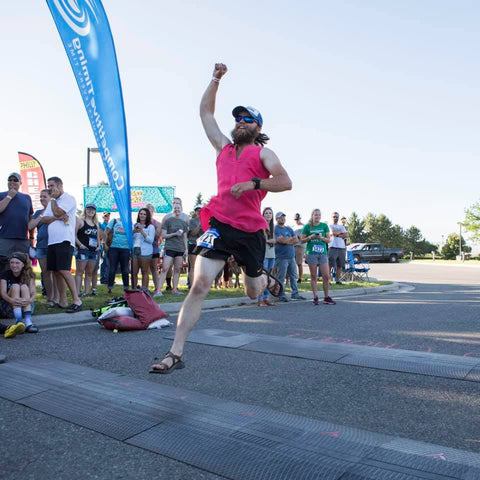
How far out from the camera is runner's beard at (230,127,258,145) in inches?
138

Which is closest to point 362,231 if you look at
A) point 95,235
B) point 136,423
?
point 95,235

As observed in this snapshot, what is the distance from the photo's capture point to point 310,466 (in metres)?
2.20

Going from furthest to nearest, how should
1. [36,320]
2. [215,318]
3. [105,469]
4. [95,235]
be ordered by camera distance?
[95,235], [215,318], [36,320], [105,469]

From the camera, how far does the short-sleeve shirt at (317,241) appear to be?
9172 millimetres

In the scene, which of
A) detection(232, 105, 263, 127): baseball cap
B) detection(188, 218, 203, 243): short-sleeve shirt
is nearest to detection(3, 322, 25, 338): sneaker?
detection(232, 105, 263, 127): baseball cap

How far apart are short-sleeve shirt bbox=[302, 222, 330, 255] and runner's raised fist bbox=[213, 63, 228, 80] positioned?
5.81 meters

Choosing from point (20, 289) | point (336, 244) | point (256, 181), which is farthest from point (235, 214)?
point (336, 244)

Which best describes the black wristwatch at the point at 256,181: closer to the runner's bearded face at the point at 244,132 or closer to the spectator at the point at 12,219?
the runner's bearded face at the point at 244,132

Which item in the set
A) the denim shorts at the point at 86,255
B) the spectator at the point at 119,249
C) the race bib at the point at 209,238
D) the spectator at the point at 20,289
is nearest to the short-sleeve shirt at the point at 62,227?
the spectator at the point at 20,289

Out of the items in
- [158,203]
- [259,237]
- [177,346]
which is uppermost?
[158,203]

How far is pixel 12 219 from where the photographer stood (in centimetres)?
672

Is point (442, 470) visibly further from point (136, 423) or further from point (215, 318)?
point (215, 318)

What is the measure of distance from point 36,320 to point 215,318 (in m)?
2.54

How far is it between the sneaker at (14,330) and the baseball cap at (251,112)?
142 inches
